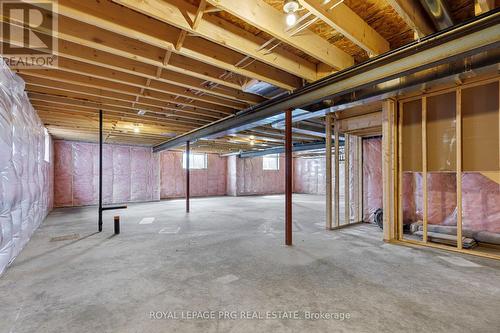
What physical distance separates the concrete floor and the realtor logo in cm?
238

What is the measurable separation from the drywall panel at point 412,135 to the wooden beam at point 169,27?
7.09ft

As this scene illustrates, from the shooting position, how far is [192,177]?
1166cm

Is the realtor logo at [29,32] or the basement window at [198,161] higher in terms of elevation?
the realtor logo at [29,32]

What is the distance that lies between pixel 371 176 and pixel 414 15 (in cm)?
430

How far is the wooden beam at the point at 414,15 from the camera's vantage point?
1.75 metres

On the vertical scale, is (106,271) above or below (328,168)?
below

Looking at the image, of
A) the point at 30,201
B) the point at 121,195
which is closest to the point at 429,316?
the point at 30,201

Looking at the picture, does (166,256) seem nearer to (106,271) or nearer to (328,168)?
(106,271)

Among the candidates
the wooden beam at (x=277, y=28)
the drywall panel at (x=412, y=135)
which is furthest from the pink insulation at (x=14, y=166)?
the drywall panel at (x=412, y=135)

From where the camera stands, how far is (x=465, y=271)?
2.68 m

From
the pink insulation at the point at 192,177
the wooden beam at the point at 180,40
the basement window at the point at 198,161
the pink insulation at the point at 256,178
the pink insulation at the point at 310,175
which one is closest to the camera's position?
the wooden beam at the point at 180,40

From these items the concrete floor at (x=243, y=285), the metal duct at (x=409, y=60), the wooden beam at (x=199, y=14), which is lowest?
the concrete floor at (x=243, y=285)

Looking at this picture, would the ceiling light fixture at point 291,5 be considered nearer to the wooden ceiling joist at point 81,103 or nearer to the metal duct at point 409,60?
the metal duct at point 409,60

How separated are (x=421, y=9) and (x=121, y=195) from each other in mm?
10106
